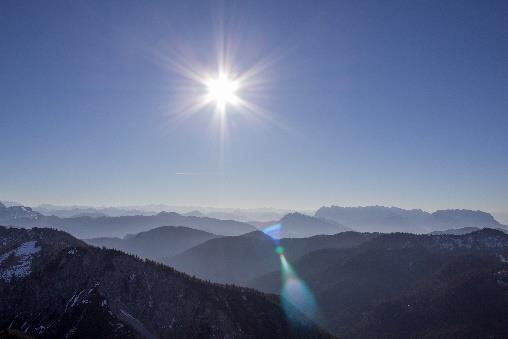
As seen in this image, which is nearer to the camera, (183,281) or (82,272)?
(82,272)

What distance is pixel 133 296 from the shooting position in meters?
177

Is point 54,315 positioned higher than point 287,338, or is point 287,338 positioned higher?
point 54,315

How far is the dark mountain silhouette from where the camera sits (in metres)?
158

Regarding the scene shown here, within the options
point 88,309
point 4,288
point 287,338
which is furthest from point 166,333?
point 4,288

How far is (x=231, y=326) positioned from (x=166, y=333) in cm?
3252

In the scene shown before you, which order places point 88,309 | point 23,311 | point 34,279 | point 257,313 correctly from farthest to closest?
point 257,313 < point 34,279 < point 23,311 < point 88,309

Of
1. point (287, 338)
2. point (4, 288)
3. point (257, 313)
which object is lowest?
point (287, 338)

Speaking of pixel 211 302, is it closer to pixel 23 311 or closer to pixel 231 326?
pixel 231 326

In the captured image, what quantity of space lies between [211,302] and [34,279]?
9307 cm

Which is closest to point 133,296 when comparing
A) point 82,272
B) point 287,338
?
point 82,272

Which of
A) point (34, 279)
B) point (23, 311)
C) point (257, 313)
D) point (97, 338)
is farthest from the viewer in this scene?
point (257, 313)

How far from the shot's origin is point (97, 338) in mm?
148375

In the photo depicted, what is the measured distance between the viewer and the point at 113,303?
16850 centimetres

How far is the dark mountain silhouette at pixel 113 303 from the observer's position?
158500mm
